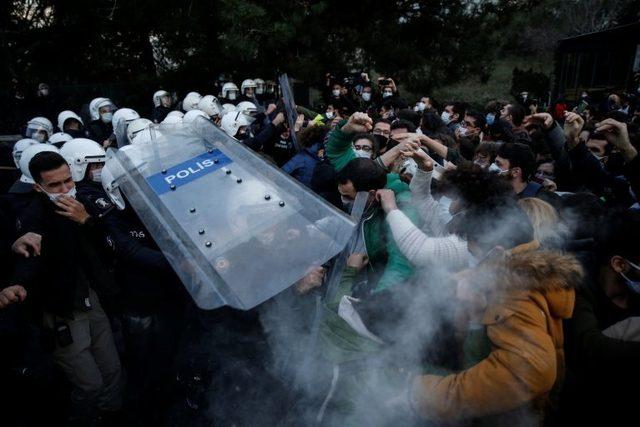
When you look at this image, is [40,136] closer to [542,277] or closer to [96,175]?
[96,175]

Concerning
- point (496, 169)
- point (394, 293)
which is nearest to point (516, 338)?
point (394, 293)

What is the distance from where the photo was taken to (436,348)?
1879mm

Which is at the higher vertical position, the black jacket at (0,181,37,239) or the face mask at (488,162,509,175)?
the black jacket at (0,181,37,239)

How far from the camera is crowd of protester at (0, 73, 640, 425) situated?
1568 millimetres

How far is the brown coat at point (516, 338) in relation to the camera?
1.45 m

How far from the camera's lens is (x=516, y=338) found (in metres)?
1.46

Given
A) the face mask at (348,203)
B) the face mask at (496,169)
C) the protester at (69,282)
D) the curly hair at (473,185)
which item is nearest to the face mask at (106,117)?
the protester at (69,282)

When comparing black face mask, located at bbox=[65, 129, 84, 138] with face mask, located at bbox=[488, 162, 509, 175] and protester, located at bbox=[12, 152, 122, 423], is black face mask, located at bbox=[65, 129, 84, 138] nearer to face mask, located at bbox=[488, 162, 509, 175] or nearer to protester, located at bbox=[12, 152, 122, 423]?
protester, located at bbox=[12, 152, 122, 423]

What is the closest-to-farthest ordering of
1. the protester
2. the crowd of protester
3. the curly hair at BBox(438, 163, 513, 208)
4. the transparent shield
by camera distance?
the crowd of protester < the curly hair at BBox(438, 163, 513, 208) < the protester < the transparent shield

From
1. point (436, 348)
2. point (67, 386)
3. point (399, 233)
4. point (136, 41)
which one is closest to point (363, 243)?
point (399, 233)

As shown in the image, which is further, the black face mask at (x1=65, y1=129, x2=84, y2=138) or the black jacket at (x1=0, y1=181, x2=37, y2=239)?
the black face mask at (x1=65, y1=129, x2=84, y2=138)

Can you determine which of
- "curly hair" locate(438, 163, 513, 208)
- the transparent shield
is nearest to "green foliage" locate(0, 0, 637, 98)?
the transparent shield

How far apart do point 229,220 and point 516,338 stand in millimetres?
1228

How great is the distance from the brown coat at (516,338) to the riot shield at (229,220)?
651 mm
